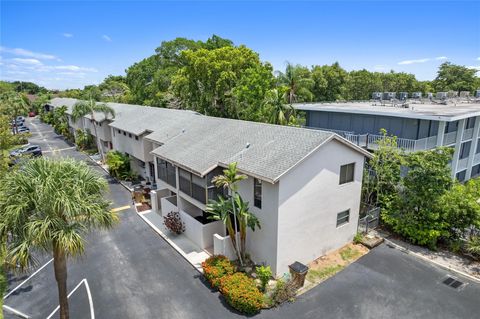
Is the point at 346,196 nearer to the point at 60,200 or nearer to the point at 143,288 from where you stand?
the point at 143,288

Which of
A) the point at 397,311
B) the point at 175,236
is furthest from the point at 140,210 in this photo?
the point at 397,311

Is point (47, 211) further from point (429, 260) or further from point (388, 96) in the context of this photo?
point (388, 96)

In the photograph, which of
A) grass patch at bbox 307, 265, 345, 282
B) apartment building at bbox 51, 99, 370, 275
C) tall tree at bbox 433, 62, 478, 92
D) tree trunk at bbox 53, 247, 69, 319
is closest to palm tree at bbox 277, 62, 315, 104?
apartment building at bbox 51, 99, 370, 275

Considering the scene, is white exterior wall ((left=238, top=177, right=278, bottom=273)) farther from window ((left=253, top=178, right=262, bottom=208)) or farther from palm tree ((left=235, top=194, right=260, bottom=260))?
palm tree ((left=235, top=194, right=260, bottom=260))

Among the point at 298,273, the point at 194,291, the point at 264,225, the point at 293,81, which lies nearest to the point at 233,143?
the point at 264,225

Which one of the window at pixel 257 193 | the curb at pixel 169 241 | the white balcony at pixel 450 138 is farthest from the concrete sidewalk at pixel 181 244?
the white balcony at pixel 450 138
